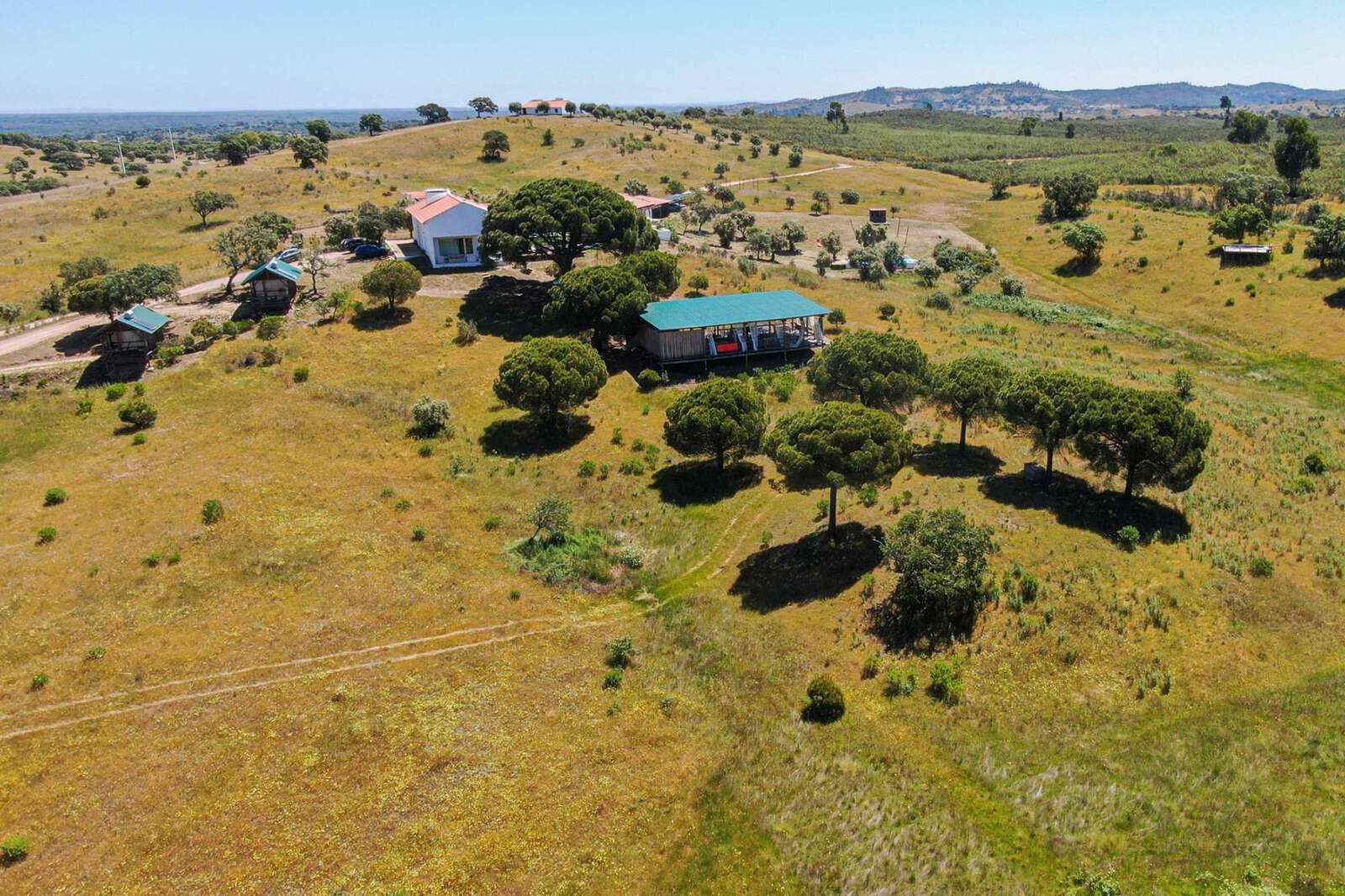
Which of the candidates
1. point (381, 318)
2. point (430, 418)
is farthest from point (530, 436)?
point (381, 318)

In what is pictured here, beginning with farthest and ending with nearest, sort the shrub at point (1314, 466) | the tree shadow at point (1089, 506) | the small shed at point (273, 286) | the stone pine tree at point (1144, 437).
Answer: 1. the small shed at point (273, 286)
2. the shrub at point (1314, 466)
3. the tree shadow at point (1089, 506)
4. the stone pine tree at point (1144, 437)

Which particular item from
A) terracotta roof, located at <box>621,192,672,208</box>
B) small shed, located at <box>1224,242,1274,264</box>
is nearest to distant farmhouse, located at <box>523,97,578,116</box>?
terracotta roof, located at <box>621,192,672,208</box>

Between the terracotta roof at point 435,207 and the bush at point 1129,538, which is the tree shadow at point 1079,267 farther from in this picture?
the terracotta roof at point 435,207

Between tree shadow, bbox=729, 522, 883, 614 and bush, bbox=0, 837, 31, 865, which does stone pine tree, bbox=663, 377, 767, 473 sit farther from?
bush, bbox=0, 837, 31, 865

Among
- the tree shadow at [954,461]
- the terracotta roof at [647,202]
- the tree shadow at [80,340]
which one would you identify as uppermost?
the terracotta roof at [647,202]

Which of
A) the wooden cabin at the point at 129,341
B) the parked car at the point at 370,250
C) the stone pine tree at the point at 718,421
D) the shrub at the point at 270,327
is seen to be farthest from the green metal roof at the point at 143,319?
the stone pine tree at the point at 718,421

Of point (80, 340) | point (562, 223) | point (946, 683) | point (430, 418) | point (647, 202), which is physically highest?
point (647, 202)

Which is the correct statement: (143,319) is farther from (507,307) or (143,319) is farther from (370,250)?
(507,307)
